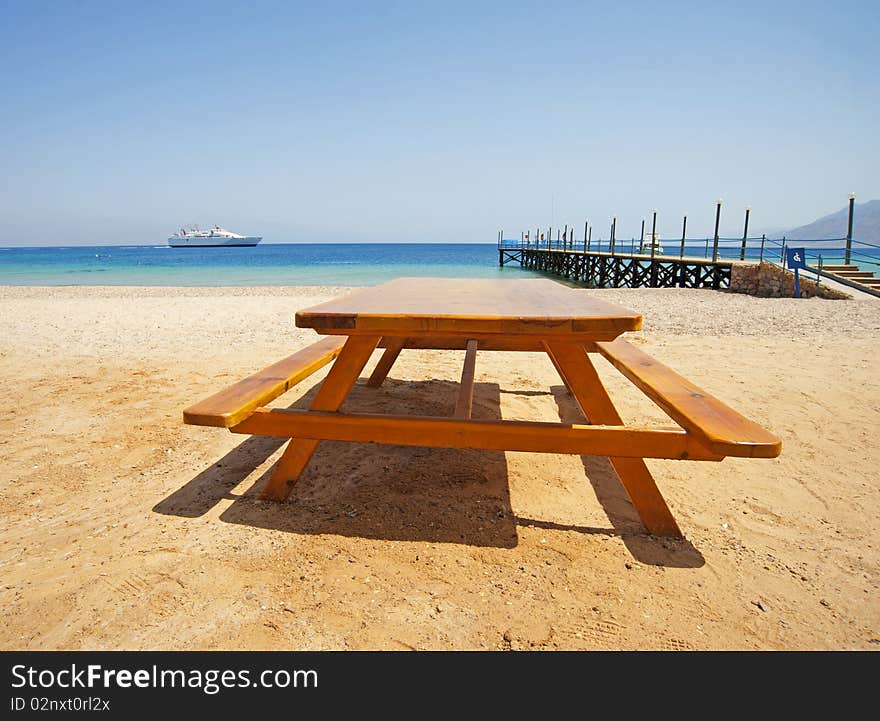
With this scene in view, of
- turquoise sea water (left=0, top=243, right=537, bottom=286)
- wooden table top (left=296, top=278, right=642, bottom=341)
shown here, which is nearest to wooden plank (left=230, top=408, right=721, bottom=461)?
wooden table top (left=296, top=278, right=642, bottom=341)

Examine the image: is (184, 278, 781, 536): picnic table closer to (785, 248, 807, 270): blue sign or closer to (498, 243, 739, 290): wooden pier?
(785, 248, 807, 270): blue sign

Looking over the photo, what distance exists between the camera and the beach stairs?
12.0 m

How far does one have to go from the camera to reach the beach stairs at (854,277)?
39.5 ft

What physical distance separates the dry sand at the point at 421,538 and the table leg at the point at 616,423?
85 mm

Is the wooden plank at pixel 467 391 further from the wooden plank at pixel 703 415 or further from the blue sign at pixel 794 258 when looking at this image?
the blue sign at pixel 794 258

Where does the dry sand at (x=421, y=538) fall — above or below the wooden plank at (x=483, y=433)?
below

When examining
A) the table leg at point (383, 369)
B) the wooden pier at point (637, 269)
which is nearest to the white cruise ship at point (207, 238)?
the wooden pier at point (637, 269)

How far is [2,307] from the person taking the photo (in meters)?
9.97

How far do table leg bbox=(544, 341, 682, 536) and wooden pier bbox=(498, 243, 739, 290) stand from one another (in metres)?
16.1

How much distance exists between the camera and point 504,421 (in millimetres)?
1944

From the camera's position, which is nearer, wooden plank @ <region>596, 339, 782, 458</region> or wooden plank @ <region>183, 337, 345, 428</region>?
wooden plank @ <region>596, 339, 782, 458</region>

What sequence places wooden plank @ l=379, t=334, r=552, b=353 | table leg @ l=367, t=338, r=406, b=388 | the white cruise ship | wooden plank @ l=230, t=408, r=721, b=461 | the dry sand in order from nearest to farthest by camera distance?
the dry sand < wooden plank @ l=230, t=408, r=721, b=461 < wooden plank @ l=379, t=334, r=552, b=353 < table leg @ l=367, t=338, r=406, b=388 < the white cruise ship
